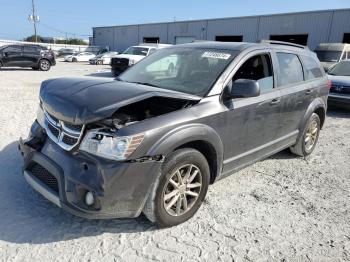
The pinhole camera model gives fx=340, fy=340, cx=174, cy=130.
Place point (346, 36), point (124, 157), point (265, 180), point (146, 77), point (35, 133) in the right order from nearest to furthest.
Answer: point (124, 157)
point (35, 133)
point (146, 77)
point (265, 180)
point (346, 36)

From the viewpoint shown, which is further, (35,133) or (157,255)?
(35,133)

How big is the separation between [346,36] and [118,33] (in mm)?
31364

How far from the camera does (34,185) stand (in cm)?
316

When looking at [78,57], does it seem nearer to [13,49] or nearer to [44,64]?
[44,64]

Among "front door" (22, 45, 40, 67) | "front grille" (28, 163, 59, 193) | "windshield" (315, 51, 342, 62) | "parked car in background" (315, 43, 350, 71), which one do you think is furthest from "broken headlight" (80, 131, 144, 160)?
"front door" (22, 45, 40, 67)

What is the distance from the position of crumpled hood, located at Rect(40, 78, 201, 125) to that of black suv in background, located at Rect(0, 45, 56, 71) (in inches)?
725

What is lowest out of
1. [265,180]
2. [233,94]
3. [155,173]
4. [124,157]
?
[265,180]

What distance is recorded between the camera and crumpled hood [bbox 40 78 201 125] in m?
2.81

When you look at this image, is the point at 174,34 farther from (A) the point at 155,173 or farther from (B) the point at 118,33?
(A) the point at 155,173

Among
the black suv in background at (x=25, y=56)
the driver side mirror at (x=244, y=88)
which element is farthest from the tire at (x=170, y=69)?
the black suv in background at (x=25, y=56)

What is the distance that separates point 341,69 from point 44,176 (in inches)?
410

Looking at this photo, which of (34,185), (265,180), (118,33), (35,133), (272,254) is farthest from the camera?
(118,33)

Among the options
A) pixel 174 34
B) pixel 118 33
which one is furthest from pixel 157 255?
pixel 118 33

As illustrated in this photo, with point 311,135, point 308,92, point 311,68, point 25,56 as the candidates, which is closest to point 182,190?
point 308,92
